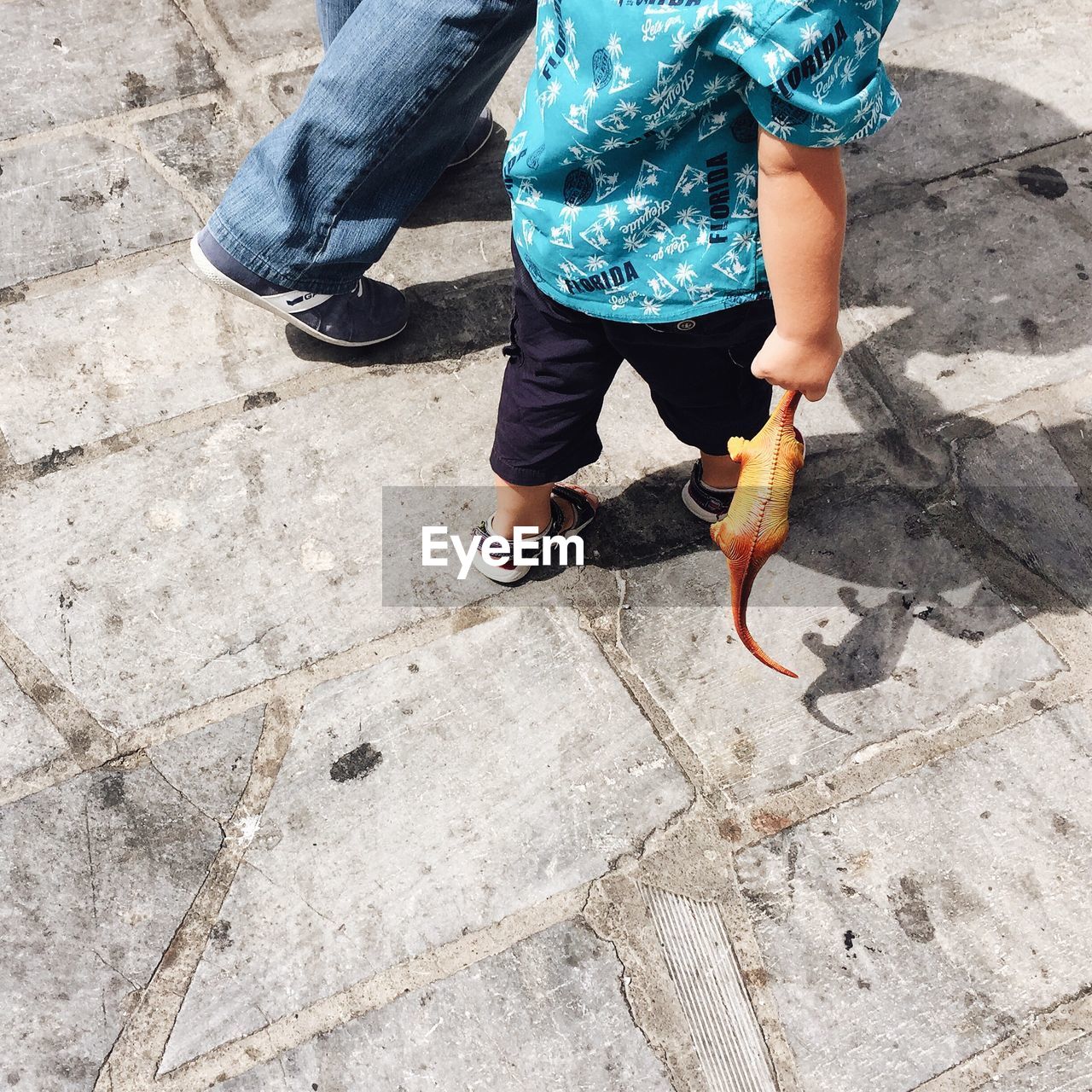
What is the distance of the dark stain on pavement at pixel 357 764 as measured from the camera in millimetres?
1717

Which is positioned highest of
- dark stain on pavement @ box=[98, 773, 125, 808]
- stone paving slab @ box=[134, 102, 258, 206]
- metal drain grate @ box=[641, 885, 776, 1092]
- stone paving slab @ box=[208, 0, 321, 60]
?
stone paving slab @ box=[208, 0, 321, 60]

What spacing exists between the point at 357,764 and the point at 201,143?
58.5 inches

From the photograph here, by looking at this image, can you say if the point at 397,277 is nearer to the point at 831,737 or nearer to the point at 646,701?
the point at 646,701

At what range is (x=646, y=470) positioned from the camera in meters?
2.03

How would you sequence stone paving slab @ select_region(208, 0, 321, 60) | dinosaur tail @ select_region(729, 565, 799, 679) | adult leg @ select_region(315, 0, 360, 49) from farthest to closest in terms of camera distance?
1. stone paving slab @ select_region(208, 0, 321, 60)
2. adult leg @ select_region(315, 0, 360, 49)
3. dinosaur tail @ select_region(729, 565, 799, 679)

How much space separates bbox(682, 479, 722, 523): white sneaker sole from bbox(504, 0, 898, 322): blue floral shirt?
0.64m

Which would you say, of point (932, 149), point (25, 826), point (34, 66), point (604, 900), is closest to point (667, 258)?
point (604, 900)

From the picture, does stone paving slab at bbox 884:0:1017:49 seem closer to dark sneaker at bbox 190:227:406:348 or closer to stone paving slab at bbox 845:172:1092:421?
stone paving slab at bbox 845:172:1092:421

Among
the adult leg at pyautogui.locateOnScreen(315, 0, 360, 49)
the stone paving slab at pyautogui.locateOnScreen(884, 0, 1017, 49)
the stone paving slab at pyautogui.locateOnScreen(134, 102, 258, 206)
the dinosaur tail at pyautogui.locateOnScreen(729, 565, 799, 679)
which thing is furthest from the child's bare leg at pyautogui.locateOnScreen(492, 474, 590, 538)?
the stone paving slab at pyautogui.locateOnScreen(884, 0, 1017, 49)

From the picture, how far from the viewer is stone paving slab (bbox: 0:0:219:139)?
96.5 inches

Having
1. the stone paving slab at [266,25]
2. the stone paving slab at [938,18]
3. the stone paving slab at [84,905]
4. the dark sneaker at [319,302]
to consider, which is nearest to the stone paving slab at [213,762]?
the stone paving slab at [84,905]

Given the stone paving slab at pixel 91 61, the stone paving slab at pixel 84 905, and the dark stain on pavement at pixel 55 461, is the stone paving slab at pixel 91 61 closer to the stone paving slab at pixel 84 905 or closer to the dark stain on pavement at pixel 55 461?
the dark stain on pavement at pixel 55 461

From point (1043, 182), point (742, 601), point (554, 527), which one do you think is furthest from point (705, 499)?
point (1043, 182)

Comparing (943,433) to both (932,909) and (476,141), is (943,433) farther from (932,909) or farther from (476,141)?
(476,141)
